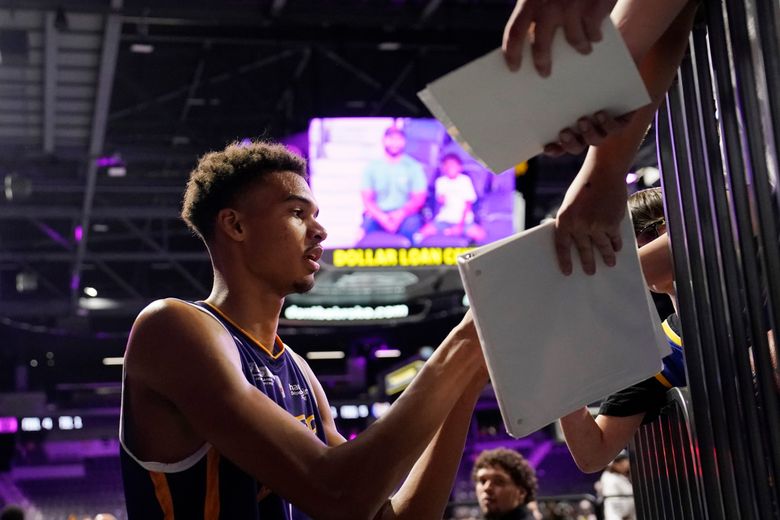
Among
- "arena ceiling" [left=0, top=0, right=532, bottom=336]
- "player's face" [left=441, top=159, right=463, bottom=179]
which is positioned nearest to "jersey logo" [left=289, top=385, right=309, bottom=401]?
"arena ceiling" [left=0, top=0, right=532, bottom=336]

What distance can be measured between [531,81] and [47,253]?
17.6 m

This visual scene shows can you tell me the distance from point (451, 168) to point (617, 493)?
3.80 metres

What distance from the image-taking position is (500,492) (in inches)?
219

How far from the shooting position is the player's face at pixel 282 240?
7.65 feet

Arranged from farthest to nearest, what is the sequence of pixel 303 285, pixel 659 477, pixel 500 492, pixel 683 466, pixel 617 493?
pixel 617 493 → pixel 500 492 → pixel 303 285 → pixel 659 477 → pixel 683 466

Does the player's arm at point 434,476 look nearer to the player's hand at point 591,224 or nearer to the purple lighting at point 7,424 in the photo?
the player's hand at point 591,224

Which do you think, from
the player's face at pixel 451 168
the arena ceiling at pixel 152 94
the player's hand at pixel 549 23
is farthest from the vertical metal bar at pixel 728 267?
the player's face at pixel 451 168

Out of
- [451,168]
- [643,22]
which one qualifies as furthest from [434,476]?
[451,168]

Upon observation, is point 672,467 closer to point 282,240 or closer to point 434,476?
point 434,476

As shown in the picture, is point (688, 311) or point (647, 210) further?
point (647, 210)

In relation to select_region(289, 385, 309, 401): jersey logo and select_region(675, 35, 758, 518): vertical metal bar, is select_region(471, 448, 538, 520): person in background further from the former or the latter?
select_region(675, 35, 758, 518): vertical metal bar

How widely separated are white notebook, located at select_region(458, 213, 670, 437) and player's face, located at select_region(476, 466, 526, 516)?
4202 millimetres

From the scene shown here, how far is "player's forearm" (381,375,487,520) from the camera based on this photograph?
207 centimetres

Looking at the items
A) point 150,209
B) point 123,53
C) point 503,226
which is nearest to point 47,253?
point 150,209
